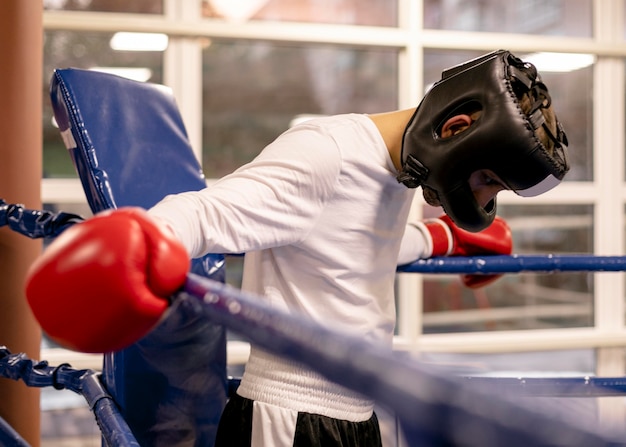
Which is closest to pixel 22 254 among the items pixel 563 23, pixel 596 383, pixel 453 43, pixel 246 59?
pixel 596 383

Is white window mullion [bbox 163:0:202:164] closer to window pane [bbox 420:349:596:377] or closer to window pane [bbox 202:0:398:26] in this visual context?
window pane [bbox 202:0:398:26]

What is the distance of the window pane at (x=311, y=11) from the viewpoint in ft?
9.74

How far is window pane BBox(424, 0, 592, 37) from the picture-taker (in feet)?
11.3

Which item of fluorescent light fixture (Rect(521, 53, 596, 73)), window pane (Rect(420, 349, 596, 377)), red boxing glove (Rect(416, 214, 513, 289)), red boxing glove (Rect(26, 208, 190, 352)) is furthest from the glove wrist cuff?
fluorescent light fixture (Rect(521, 53, 596, 73))

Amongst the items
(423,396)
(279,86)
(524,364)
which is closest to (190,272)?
(423,396)

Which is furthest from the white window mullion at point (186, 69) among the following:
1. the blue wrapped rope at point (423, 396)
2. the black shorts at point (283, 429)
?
the blue wrapped rope at point (423, 396)

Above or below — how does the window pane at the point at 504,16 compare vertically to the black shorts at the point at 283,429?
above

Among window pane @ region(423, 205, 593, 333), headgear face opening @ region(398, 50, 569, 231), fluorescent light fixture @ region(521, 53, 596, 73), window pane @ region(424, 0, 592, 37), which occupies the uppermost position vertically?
window pane @ region(424, 0, 592, 37)

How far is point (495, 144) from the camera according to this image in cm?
93

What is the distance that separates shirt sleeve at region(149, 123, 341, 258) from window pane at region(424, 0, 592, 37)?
2.47 meters

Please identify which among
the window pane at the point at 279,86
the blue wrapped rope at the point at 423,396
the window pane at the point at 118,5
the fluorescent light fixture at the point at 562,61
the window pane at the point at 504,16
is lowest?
the blue wrapped rope at the point at 423,396

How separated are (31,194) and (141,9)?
1.87 m

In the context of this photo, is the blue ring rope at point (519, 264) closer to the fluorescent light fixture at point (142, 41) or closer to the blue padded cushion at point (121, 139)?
the blue padded cushion at point (121, 139)

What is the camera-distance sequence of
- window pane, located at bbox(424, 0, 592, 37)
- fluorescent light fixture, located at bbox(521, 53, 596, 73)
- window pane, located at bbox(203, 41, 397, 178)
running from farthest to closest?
1. window pane, located at bbox(203, 41, 397, 178)
2. window pane, located at bbox(424, 0, 592, 37)
3. fluorescent light fixture, located at bbox(521, 53, 596, 73)
